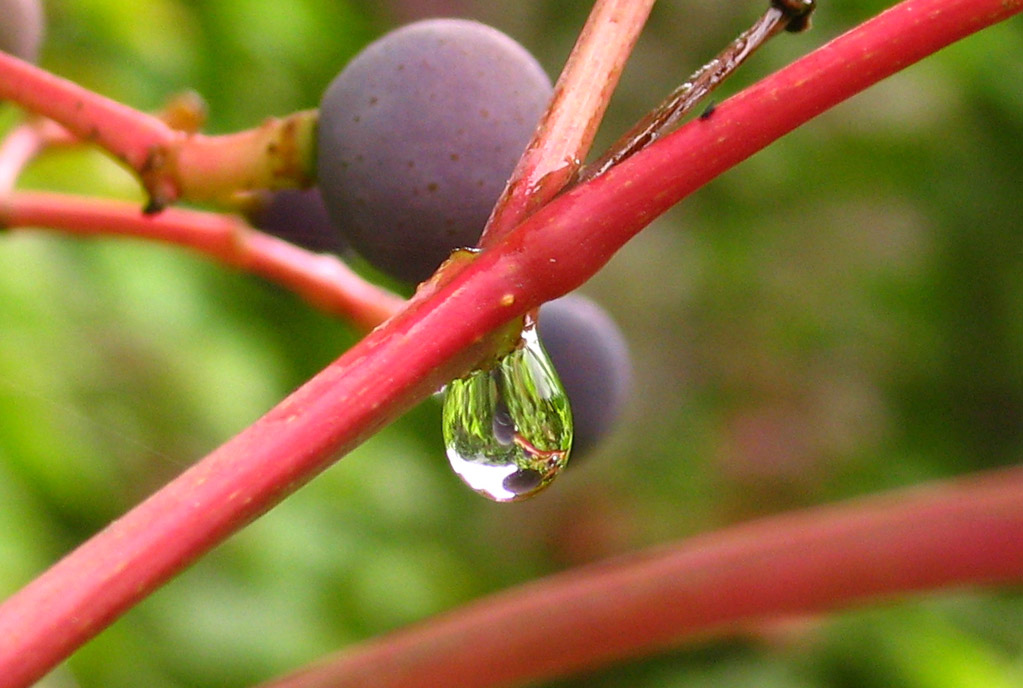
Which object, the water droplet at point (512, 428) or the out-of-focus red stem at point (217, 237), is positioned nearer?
the water droplet at point (512, 428)

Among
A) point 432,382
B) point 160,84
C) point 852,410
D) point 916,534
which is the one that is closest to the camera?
point 432,382

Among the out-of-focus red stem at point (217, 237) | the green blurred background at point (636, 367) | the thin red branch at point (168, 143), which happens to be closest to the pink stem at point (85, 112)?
the thin red branch at point (168, 143)

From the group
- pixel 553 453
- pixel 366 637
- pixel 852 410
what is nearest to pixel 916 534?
pixel 553 453

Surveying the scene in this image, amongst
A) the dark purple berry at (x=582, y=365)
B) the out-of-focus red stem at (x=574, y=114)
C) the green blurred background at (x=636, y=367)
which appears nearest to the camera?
the out-of-focus red stem at (x=574, y=114)

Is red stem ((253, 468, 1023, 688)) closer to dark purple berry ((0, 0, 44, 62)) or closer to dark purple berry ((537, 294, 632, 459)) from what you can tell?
dark purple berry ((537, 294, 632, 459))

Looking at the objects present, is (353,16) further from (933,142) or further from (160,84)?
(933,142)

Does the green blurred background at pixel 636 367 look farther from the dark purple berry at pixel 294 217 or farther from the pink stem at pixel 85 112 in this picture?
the pink stem at pixel 85 112

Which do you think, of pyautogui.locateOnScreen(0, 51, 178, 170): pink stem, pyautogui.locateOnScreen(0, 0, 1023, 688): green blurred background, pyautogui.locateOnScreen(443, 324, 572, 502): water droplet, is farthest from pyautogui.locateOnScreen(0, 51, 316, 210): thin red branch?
pyautogui.locateOnScreen(0, 0, 1023, 688): green blurred background

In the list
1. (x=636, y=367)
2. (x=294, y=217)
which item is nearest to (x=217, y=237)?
(x=294, y=217)

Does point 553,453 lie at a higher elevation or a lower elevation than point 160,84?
lower
